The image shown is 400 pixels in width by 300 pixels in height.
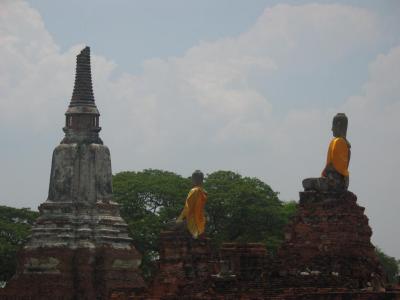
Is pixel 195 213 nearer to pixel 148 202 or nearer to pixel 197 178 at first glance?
pixel 197 178

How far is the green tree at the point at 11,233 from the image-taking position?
58.4 m

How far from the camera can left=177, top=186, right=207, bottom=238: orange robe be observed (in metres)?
28.3

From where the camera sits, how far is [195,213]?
28.3 meters

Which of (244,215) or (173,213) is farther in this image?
(244,215)

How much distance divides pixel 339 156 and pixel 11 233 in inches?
1537

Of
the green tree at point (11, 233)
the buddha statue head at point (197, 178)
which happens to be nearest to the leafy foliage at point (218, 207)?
the green tree at point (11, 233)

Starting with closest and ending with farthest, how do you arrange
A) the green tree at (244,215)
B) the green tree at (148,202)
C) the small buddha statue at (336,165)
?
the small buddha statue at (336,165) → the green tree at (148,202) → the green tree at (244,215)

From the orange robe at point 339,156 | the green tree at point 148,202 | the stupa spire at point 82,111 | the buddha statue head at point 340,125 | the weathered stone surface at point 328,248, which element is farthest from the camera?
the green tree at point 148,202

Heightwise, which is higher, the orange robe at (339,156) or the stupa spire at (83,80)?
the stupa spire at (83,80)

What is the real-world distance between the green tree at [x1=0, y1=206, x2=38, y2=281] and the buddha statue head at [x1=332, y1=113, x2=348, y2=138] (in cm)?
3609

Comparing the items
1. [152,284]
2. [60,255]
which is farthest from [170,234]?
[60,255]

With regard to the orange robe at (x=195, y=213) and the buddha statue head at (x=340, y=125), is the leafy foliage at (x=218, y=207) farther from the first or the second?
the buddha statue head at (x=340, y=125)

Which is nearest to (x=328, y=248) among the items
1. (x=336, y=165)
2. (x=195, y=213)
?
(x=336, y=165)

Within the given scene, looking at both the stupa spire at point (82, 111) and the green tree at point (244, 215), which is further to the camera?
the green tree at point (244, 215)
